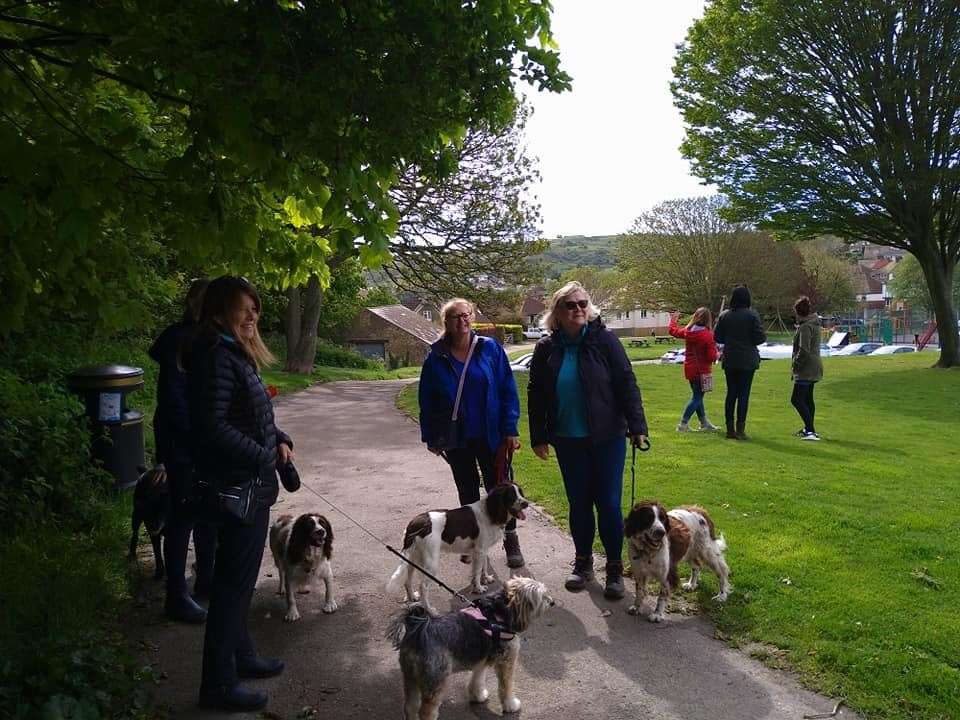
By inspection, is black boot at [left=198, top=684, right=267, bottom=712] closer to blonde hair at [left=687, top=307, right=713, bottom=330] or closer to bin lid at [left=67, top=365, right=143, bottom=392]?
bin lid at [left=67, top=365, right=143, bottom=392]

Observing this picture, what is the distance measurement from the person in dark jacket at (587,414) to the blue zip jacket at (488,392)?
26cm

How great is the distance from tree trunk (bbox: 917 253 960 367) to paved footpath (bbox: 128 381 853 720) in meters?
24.0

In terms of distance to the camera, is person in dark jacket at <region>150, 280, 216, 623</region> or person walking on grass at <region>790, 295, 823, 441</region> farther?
person walking on grass at <region>790, 295, 823, 441</region>

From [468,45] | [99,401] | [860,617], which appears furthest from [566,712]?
[99,401]

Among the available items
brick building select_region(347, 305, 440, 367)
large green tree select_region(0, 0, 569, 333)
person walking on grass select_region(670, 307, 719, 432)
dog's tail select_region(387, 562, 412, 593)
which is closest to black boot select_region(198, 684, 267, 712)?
dog's tail select_region(387, 562, 412, 593)

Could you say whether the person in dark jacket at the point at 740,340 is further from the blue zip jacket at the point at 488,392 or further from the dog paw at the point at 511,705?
the dog paw at the point at 511,705

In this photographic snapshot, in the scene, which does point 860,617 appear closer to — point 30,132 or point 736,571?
point 736,571

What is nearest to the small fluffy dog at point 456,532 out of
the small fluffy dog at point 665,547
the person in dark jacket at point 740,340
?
the small fluffy dog at point 665,547

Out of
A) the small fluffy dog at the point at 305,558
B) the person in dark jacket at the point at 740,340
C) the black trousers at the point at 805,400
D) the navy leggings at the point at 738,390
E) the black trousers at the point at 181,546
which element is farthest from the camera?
the black trousers at the point at 805,400

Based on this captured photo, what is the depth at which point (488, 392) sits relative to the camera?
542 cm

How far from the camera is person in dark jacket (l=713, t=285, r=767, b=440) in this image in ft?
34.4

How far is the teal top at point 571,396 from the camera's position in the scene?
510 cm

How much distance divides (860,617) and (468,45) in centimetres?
433

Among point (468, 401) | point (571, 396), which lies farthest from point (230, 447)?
point (571, 396)
